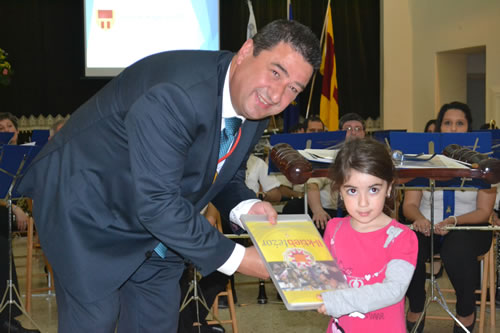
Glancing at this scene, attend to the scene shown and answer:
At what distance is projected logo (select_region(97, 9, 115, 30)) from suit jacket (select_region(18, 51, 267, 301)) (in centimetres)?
743

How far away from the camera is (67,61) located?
10070 millimetres

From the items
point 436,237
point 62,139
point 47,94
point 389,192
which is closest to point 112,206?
point 62,139

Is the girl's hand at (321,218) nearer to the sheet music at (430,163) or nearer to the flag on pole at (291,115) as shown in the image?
the sheet music at (430,163)

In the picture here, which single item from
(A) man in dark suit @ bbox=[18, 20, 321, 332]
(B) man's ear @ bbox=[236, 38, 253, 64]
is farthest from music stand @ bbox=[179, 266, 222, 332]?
(B) man's ear @ bbox=[236, 38, 253, 64]

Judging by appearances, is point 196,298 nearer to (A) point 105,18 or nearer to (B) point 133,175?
(B) point 133,175

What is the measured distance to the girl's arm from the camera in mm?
1771

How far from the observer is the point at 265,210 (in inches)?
84.4

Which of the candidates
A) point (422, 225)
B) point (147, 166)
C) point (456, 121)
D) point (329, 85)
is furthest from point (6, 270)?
point (329, 85)

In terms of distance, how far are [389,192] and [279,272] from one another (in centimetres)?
67

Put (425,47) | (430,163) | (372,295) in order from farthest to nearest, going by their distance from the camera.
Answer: (425,47) < (430,163) < (372,295)

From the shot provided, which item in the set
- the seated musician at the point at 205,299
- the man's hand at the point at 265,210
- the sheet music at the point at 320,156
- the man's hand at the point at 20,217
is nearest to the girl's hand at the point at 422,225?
the sheet music at the point at 320,156

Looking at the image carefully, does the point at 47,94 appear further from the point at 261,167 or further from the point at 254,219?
the point at 254,219

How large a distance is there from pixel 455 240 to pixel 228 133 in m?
2.31

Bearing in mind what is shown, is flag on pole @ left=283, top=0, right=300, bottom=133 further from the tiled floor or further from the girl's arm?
the girl's arm
